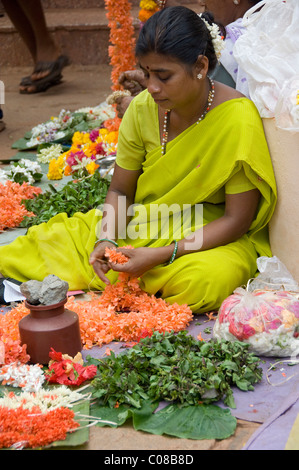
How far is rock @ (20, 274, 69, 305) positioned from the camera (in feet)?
9.00

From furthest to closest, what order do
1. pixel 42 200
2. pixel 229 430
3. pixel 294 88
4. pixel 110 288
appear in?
pixel 42 200
pixel 110 288
pixel 294 88
pixel 229 430

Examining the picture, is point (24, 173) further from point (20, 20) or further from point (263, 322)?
point (20, 20)

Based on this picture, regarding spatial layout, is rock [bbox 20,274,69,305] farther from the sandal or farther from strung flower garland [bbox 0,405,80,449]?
the sandal

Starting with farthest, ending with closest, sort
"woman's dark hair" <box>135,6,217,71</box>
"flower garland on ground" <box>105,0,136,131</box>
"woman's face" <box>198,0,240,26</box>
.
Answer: "flower garland on ground" <box>105,0,136,131</box> → "woman's face" <box>198,0,240,26</box> → "woman's dark hair" <box>135,6,217,71</box>

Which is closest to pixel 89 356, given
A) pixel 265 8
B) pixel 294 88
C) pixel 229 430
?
pixel 229 430

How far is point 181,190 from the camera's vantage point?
10.8 ft

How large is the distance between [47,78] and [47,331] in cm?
633

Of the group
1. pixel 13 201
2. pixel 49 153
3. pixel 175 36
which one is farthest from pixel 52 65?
pixel 175 36

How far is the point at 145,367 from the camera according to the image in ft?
8.61

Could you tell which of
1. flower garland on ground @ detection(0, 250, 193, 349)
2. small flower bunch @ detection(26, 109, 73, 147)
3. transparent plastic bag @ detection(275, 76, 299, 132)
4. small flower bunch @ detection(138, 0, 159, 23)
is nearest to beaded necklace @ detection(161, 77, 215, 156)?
transparent plastic bag @ detection(275, 76, 299, 132)

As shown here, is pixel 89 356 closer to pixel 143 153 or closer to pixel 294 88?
pixel 143 153

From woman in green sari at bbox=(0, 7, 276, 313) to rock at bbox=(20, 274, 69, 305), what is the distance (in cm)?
44

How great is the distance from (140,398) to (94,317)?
0.65m

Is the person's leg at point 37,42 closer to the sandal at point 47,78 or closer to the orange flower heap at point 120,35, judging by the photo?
the sandal at point 47,78
